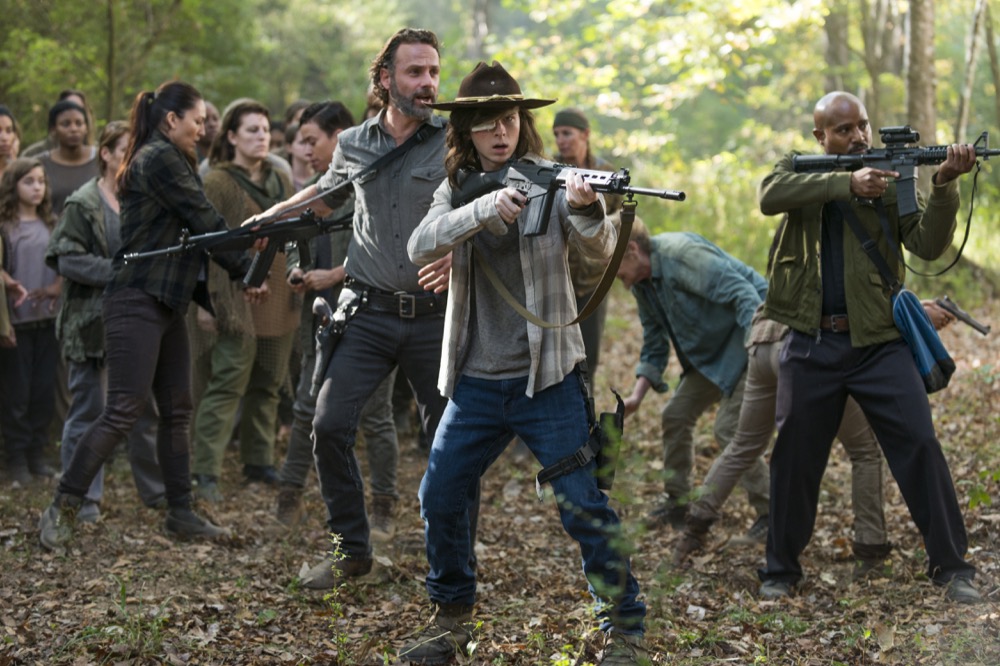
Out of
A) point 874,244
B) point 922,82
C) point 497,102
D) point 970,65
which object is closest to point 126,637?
point 497,102

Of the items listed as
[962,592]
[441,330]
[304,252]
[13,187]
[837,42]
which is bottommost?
[962,592]

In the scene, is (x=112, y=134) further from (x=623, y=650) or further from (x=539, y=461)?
(x=623, y=650)

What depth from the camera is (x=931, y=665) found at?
450 centimetres

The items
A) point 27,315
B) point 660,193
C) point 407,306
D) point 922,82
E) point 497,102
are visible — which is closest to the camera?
point 660,193

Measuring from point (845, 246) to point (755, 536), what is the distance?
212 centimetres

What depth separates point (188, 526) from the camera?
6.65m

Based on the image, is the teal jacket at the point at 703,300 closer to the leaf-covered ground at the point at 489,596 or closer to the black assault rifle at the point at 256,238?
the leaf-covered ground at the point at 489,596

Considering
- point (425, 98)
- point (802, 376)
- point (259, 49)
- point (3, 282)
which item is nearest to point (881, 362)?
point (802, 376)

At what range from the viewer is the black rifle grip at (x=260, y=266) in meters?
6.29

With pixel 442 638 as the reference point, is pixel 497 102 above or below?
above

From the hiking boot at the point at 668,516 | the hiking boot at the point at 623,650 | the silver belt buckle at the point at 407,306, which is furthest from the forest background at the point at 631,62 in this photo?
the hiking boot at the point at 623,650

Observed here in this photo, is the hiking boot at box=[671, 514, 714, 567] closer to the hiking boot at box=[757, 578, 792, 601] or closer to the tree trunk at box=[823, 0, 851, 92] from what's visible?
the hiking boot at box=[757, 578, 792, 601]

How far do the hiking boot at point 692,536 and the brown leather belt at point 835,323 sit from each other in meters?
1.56

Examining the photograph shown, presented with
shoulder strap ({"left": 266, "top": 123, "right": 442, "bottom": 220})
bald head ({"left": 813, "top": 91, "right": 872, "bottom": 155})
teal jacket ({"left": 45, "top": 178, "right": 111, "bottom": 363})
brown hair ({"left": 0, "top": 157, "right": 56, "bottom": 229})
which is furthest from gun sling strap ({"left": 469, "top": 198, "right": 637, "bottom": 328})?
brown hair ({"left": 0, "top": 157, "right": 56, "bottom": 229})
